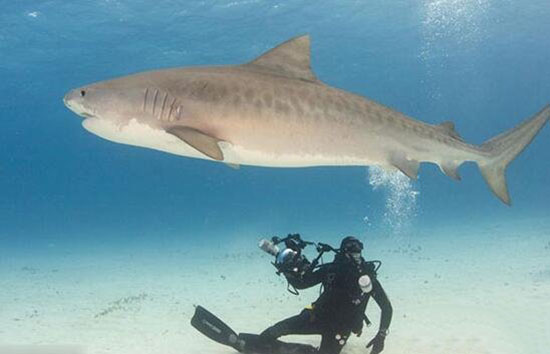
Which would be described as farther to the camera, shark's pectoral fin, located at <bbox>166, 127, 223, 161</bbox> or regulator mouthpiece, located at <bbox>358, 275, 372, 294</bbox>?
regulator mouthpiece, located at <bbox>358, 275, 372, 294</bbox>

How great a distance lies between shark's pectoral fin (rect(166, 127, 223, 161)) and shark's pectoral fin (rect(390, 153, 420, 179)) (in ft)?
6.35

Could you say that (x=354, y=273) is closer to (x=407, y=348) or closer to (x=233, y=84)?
(x=407, y=348)

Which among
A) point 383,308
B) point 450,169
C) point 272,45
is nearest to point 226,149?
point 450,169

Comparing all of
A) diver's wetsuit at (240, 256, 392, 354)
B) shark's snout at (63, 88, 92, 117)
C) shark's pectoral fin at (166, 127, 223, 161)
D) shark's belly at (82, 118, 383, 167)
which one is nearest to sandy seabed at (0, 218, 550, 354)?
diver's wetsuit at (240, 256, 392, 354)

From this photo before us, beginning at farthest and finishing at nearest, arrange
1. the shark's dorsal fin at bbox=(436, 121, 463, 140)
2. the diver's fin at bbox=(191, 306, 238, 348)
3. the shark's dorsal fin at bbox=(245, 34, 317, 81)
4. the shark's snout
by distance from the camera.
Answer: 1. the diver's fin at bbox=(191, 306, 238, 348)
2. the shark's dorsal fin at bbox=(436, 121, 463, 140)
3. the shark's dorsal fin at bbox=(245, 34, 317, 81)
4. the shark's snout

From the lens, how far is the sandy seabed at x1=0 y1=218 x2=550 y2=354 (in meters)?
8.53

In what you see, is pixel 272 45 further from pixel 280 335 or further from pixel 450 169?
pixel 450 169

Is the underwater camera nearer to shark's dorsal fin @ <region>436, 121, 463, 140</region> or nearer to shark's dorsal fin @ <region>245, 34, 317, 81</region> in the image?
shark's dorsal fin @ <region>436, 121, 463, 140</region>

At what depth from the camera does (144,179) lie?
7564 inches

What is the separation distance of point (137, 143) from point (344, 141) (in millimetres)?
1868

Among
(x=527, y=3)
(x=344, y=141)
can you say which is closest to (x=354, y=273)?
(x=344, y=141)

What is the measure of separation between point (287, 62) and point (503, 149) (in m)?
3.05

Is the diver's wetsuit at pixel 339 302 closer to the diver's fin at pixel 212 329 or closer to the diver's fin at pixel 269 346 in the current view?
the diver's fin at pixel 269 346

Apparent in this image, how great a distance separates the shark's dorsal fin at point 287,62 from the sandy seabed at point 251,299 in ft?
14.6
